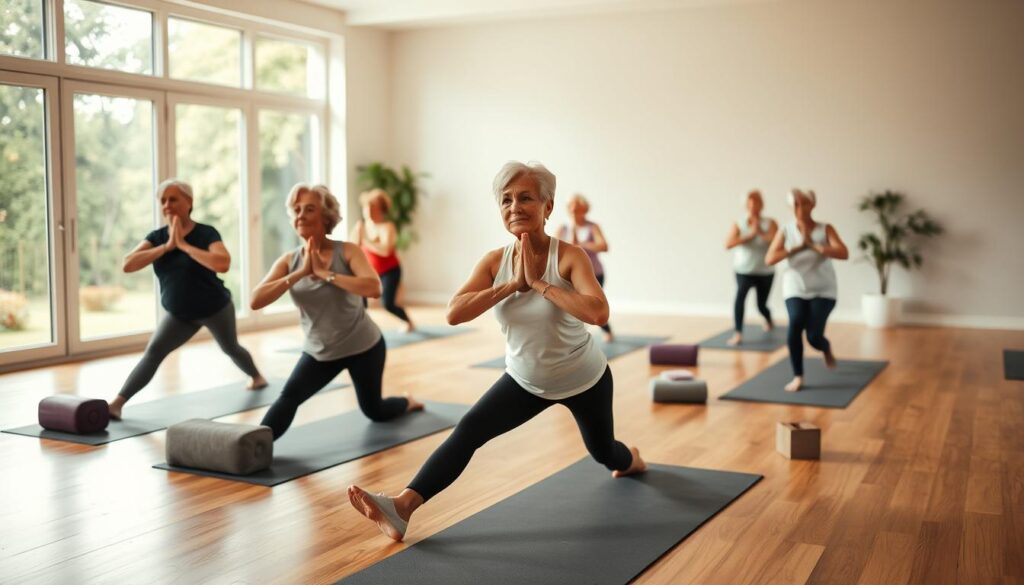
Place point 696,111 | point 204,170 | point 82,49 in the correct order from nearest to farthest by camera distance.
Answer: point 82,49
point 204,170
point 696,111

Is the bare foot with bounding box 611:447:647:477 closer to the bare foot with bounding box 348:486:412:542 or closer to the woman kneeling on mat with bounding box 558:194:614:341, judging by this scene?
the bare foot with bounding box 348:486:412:542

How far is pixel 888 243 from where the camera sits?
8.42 meters

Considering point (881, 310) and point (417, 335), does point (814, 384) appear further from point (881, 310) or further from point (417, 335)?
point (417, 335)

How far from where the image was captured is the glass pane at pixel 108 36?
6.74m

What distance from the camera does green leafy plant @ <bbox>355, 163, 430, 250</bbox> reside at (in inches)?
380

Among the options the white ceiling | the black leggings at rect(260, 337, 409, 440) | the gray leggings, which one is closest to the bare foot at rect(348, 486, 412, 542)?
the black leggings at rect(260, 337, 409, 440)

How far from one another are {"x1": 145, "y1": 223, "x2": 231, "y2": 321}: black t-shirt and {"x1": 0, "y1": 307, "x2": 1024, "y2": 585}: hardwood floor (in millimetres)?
611

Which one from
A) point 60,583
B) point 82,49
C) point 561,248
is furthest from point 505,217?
Result: point 82,49

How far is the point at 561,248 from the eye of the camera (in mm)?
3119

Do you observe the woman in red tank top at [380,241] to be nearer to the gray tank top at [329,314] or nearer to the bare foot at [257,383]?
the bare foot at [257,383]

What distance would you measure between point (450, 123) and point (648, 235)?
2.33 m

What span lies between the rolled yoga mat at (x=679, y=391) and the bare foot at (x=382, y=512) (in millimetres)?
2390

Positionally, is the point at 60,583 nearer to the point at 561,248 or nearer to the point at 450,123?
the point at 561,248

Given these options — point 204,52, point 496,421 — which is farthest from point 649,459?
point 204,52
